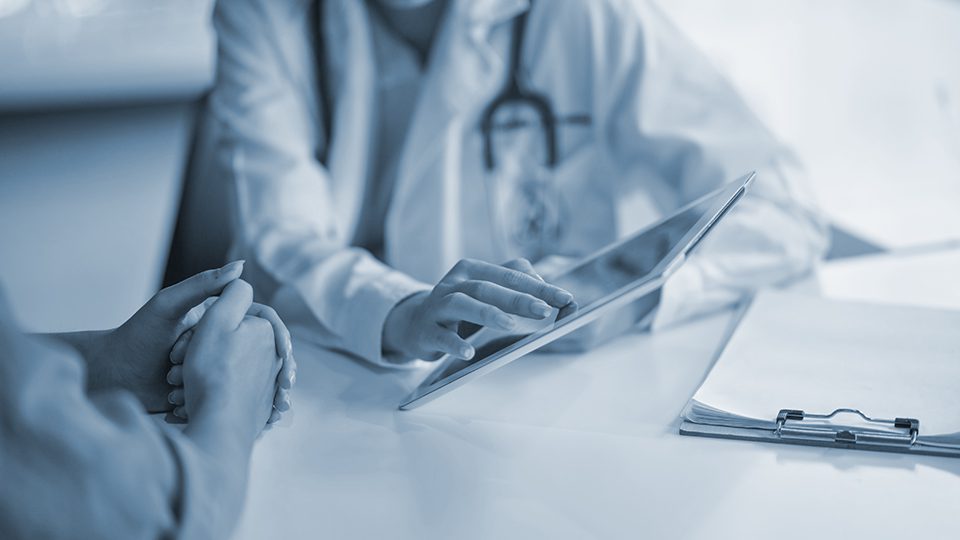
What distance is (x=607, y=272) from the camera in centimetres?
78

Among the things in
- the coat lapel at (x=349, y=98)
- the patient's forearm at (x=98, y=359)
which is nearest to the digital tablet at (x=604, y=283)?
the patient's forearm at (x=98, y=359)

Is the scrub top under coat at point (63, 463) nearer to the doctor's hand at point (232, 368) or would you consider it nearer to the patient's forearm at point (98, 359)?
the doctor's hand at point (232, 368)

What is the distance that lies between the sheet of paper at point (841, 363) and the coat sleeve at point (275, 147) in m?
0.41

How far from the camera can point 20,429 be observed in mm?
413

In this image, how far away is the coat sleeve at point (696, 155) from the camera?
941 millimetres

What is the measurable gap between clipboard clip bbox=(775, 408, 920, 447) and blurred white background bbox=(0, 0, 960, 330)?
0.69 meters

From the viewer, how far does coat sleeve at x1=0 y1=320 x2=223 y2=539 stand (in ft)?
1.35

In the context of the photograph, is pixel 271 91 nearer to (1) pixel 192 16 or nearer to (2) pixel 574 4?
(2) pixel 574 4

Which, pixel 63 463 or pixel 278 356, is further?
pixel 278 356

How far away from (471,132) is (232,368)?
2.27ft

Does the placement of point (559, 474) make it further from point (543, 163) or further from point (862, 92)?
point (862, 92)

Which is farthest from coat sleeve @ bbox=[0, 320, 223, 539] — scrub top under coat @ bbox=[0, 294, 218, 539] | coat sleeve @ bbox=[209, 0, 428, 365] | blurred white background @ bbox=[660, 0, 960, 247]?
blurred white background @ bbox=[660, 0, 960, 247]

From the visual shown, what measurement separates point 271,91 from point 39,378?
83cm

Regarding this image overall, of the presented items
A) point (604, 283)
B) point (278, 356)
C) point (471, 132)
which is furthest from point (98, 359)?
point (471, 132)
